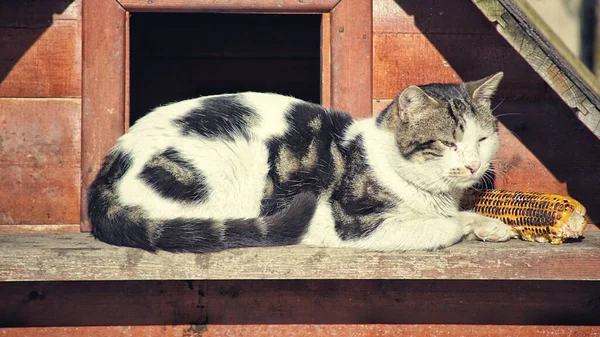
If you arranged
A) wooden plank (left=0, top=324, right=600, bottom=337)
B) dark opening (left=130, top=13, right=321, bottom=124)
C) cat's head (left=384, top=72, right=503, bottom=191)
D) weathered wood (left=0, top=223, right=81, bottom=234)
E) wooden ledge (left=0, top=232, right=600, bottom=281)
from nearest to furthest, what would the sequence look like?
wooden ledge (left=0, top=232, right=600, bottom=281) → cat's head (left=384, top=72, right=503, bottom=191) → wooden plank (left=0, top=324, right=600, bottom=337) → weathered wood (left=0, top=223, right=81, bottom=234) → dark opening (left=130, top=13, right=321, bottom=124)

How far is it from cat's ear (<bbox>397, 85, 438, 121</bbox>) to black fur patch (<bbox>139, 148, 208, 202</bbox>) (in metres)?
0.71

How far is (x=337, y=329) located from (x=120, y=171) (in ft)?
3.47

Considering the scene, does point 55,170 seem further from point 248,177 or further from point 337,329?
point 337,329

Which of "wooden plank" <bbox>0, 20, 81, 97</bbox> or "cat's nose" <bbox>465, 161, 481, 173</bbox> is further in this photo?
"wooden plank" <bbox>0, 20, 81, 97</bbox>

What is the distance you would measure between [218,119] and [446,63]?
1038 mm

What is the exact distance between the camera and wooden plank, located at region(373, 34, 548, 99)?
133 inches

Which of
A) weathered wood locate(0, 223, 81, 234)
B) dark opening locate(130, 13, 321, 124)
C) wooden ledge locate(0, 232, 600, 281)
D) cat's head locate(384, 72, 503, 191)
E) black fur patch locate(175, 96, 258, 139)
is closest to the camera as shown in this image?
wooden ledge locate(0, 232, 600, 281)

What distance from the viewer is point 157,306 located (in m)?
3.20

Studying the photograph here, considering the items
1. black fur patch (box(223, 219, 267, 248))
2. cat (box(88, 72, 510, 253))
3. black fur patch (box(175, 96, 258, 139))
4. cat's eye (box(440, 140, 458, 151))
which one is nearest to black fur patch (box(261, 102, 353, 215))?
cat (box(88, 72, 510, 253))

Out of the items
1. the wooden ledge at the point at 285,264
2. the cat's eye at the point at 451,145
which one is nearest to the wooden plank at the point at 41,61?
the wooden ledge at the point at 285,264

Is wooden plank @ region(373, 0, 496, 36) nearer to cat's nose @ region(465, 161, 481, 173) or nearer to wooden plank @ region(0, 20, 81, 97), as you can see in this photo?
cat's nose @ region(465, 161, 481, 173)

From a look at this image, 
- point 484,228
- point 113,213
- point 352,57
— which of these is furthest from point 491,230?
point 113,213

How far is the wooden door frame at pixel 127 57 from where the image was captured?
128 inches

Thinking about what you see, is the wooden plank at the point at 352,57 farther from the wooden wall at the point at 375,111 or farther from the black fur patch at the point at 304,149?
the black fur patch at the point at 304,149
